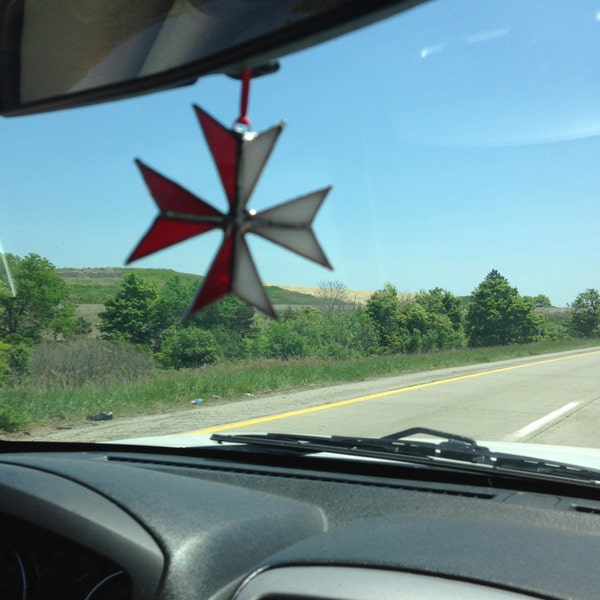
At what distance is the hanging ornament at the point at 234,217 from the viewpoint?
1.50 meters

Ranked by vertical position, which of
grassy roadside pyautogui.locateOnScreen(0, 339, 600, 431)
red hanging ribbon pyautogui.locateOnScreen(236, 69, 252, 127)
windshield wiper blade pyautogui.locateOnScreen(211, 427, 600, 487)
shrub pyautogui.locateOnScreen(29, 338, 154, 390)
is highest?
red hanging ribbon pyautogui.locateOnScreen(236, 69, 252, 127)

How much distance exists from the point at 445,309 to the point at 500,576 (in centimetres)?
328

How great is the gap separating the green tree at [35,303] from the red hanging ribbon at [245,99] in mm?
1582

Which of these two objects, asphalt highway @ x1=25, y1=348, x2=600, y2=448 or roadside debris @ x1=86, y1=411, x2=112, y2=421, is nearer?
asphalt highway @ x1=25, y1=348, x2=600, y2=448

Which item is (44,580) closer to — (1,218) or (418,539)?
(418,539)

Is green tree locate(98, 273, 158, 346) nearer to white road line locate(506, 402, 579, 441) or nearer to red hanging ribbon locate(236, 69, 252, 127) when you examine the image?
red hanging ribbon locate(236, 69, 252, 127)

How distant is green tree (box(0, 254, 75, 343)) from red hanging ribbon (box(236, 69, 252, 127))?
5.19 ft

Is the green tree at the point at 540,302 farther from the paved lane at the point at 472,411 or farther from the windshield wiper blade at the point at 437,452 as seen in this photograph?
the paved lane at the point at 472,411

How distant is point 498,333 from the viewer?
5.83 m

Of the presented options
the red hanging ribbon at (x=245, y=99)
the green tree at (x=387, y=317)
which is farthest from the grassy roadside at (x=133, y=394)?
the red hanging ribbon at (x=245, y=99)

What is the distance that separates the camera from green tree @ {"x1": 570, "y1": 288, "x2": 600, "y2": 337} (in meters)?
4.55

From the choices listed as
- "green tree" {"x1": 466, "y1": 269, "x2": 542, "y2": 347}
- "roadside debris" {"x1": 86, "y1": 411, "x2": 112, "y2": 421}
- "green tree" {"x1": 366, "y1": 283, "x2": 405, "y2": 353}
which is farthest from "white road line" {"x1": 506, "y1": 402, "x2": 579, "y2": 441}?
"roadside debris" {"x1": 86, "y1": 411, "x2": 112, "y2": 421}

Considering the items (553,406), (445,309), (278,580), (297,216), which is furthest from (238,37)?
(553,406)

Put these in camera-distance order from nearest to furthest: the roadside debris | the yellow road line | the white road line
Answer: the white road line → the roadside debris → the yellow road line
